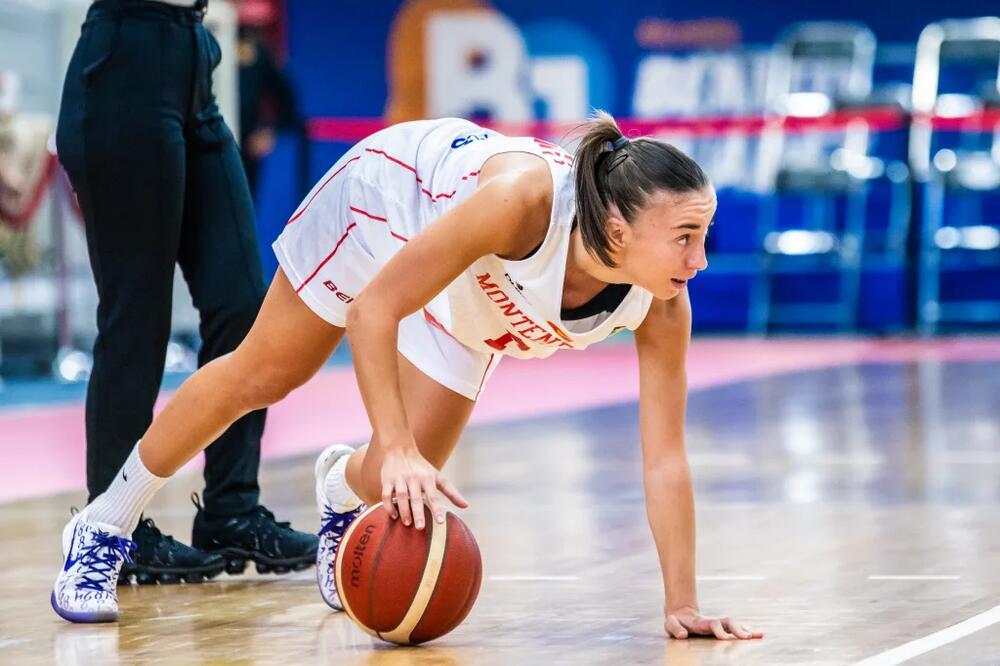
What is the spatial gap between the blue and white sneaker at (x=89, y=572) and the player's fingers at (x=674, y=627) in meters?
1.21

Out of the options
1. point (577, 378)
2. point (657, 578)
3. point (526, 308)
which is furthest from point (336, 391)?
point (526, 308)

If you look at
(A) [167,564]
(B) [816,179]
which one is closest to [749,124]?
(B) [816,179]

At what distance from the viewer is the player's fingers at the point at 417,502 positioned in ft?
10.8

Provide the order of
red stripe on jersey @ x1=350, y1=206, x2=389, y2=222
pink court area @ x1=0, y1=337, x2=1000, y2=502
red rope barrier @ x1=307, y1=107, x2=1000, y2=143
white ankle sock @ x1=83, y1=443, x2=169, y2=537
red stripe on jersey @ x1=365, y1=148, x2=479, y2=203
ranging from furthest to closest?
red rope barrier @ x1=307, y1=107, x2=1000, y2=143
pink court area @ x1=0, y1=337, x2=1000, y2=502
white ankle sock @ x1=83, y1=443, x2=169, y2=537
red stripe on jersey @ x1=350, y1=206, x2=389, y2=222
red stripe on jersey @ x1=365, y1=148, x2=479, y2=203

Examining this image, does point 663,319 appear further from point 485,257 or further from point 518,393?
point 518,393

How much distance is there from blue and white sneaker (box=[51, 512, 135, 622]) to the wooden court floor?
0.16ft

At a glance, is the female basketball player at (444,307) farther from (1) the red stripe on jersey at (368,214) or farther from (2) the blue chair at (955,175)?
(2) the blue chair at (955,175)

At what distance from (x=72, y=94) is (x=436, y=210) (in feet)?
4.07

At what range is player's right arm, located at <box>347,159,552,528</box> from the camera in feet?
10.8

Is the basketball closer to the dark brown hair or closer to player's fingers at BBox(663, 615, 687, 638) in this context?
player's fingers at BBox(663, 615, 687, 638)

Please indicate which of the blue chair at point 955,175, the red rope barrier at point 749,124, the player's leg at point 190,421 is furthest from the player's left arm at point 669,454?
the blue chair at point 955,175

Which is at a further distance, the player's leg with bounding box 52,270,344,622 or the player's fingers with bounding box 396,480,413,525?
the player's leg with bounding box 52,270,344,622

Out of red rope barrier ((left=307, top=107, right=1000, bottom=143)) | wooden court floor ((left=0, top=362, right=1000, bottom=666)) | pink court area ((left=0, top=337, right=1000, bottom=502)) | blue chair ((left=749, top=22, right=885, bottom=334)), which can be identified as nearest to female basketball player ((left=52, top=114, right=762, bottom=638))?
wooden court floor ((left=0, top=362, right=1000, bottom=666))

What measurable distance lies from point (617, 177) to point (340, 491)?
44.3 inches
